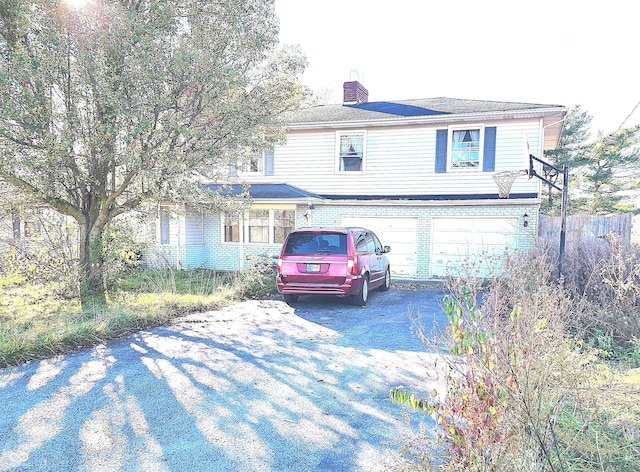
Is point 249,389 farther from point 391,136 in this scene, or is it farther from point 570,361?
point 391,136

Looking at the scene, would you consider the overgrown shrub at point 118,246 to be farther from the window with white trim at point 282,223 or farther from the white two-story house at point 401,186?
the window with white trim at point 282,223

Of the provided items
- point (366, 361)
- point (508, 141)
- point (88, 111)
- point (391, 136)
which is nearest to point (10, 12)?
point (88, 111)

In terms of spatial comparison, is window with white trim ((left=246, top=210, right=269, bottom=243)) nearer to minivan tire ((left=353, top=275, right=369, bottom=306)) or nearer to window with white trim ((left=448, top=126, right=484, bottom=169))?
minivan tire ((left=353, top=275, right=369, bottom=306))

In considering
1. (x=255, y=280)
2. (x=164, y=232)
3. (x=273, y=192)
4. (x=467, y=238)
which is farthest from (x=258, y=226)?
(x=467, y=238)

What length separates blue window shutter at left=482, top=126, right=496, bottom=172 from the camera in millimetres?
12789

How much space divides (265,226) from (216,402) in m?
11.4

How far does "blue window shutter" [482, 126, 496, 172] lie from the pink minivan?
627 cm

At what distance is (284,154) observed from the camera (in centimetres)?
1518

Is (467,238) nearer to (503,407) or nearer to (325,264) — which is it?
(325,264)

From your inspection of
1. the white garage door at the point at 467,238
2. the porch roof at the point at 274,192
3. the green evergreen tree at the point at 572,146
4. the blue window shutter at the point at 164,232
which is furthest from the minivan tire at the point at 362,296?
the green evergreen tree at the point at 572,146

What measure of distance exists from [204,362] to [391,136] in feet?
36.1

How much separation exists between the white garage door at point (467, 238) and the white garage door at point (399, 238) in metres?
0.67

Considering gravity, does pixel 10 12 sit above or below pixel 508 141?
above

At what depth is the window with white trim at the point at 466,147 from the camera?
13.0 meters
